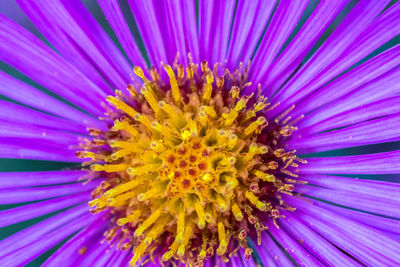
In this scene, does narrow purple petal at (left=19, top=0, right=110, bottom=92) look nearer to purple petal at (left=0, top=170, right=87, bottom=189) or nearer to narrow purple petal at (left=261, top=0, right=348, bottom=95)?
purple petal at (left=0, top=170, right=87, bottom=189)

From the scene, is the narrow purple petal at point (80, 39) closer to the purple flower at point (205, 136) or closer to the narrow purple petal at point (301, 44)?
the purple flower at point (205, 136)

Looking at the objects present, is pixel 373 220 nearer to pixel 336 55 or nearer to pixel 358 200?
pixel 358 200

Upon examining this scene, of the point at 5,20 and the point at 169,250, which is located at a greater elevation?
the point at 5,20

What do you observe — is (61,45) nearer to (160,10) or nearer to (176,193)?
(160,10)

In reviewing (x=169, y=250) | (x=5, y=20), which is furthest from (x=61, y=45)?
(x=169, y=250)

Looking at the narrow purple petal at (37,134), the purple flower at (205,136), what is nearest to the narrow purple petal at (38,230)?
the purple flower at (205,136)

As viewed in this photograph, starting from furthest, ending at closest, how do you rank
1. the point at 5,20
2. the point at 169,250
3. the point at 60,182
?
the point at 60,182, the point at 169,250, the point at 5,20
